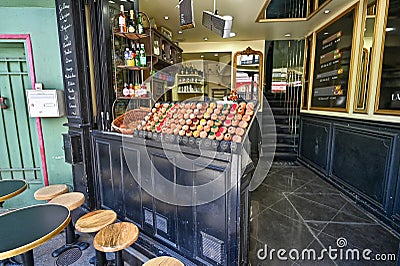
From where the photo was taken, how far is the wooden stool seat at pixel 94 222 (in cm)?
162

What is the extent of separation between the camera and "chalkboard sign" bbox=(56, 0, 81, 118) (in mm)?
2385

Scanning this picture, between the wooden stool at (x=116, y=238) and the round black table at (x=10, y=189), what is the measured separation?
1.07 meters

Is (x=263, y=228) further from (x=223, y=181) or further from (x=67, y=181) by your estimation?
(x=67, y=181)

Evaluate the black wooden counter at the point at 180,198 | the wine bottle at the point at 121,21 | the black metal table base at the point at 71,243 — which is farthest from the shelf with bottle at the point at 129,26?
the black metal table base at the point at 71,243

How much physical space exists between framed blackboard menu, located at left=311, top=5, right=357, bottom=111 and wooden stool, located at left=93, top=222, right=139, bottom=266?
11.8 feet

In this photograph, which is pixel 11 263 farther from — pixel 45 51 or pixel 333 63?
pixel 333 63

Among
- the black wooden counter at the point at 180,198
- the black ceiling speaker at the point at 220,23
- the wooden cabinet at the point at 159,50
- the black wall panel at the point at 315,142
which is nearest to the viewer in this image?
the black wooden counter at the point at 180,198

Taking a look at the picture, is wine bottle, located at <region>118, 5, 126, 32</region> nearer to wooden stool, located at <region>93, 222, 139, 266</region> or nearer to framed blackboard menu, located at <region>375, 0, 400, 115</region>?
wooden stool, located at <region>93, 222, 139, 266</region>

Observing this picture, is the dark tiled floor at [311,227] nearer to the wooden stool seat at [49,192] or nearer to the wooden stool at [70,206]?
the wooden stool at [70,206]

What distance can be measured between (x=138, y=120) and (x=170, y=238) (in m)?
1.24

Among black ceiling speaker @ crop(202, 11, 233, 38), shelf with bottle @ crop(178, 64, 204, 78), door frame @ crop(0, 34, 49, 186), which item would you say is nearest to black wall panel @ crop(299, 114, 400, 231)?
black ceiling speaker @ crop(202, 11, 233, 38)

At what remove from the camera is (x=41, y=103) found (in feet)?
8.95

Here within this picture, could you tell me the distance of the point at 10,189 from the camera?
6.68ft

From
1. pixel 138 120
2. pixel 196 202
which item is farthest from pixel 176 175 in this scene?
pixel 138 120
